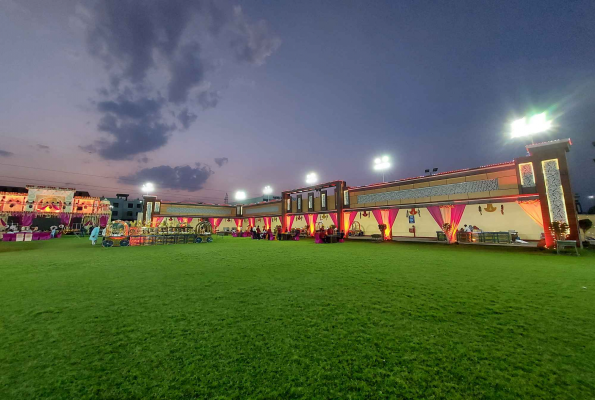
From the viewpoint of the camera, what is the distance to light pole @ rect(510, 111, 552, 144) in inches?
493

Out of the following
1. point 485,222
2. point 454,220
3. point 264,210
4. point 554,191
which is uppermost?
point 264,210

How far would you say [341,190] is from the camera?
76.0 ft

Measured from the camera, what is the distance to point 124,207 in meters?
62.2

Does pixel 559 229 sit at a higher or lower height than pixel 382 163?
lower

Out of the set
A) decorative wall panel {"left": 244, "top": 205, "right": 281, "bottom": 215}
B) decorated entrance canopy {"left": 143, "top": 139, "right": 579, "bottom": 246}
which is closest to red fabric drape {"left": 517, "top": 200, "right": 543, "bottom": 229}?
decorated entrance canopy {"left": 143, "top": 139, "right": 579, "bottom": 246}

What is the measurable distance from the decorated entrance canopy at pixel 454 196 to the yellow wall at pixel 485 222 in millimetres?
446

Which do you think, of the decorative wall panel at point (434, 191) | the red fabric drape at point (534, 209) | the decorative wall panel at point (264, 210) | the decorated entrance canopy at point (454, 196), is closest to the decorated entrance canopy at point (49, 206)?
the decorative wall panel at point (264, 210)

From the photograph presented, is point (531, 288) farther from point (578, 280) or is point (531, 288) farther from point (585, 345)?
point (585, 345)

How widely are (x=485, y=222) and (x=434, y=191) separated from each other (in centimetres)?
442

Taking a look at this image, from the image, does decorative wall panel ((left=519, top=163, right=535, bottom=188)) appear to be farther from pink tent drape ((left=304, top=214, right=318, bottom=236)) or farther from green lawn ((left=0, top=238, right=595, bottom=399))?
pink tent drape ((left=304, top=214, right=318, bottom=236))

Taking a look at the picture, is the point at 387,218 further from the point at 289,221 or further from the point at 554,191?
the point at 289,221

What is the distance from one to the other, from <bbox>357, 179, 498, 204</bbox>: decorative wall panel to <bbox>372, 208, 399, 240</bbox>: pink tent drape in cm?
111

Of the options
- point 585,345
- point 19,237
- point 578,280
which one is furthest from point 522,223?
point 19,237

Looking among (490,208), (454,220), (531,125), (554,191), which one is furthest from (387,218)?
(531,125)
